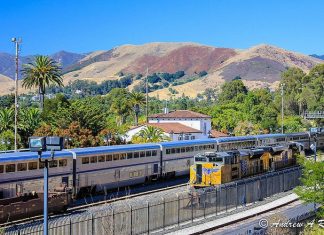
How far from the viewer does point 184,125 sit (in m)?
87.0

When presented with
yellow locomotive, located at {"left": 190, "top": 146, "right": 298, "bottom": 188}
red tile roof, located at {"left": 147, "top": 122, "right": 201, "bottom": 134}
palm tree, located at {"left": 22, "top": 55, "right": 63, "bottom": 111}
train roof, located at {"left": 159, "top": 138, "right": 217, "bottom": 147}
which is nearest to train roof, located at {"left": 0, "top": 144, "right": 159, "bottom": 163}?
train roof, located at {"left": 159, "top": 138, "right": 217, "bottom": 147}

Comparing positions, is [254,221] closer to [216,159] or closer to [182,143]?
[216,159]

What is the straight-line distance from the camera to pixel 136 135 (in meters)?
73.8

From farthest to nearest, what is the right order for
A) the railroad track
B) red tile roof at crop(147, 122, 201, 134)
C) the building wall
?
the building wall < red tile roof at crop(147, 122, 201, 134) < the railroad track

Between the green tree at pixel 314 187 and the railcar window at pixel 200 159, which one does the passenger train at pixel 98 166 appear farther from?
the green tree at pixel 314 187

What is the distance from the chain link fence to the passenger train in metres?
4.42

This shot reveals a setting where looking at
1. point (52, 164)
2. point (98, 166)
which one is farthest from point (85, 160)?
point (52, 164)

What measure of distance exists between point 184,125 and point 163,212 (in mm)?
59038

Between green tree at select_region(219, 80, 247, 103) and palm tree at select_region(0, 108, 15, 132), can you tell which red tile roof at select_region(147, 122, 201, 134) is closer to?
palm tree at select_region(0, 108, 15, 132)

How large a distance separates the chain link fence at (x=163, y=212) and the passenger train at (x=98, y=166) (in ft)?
14.5

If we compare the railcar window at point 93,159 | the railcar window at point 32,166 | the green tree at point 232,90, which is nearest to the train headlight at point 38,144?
the railcar window at point 32,166

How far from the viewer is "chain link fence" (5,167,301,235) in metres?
23.6

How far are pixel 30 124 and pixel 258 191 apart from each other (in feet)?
114

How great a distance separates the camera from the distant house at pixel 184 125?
255 feet
